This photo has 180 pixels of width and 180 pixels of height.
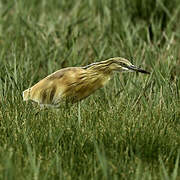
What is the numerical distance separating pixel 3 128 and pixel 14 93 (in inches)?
18.8

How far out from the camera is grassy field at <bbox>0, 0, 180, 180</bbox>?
2299 millimetres

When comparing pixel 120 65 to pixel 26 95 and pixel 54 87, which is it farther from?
pixel 26 95

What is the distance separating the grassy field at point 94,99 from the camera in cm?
230

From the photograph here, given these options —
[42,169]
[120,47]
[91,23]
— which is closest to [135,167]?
[42,169]

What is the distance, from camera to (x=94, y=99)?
314 centimetres

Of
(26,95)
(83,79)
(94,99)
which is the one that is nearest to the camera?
(83,79)

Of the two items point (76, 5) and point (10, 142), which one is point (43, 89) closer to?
point (10, 142)

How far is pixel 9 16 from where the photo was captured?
4.79 meters

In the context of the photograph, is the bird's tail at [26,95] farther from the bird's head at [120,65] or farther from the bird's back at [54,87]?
the bird's head at [120,65]

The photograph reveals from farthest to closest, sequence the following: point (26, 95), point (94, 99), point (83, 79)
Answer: point (94, 99), point (26, 95), point (83, 79)

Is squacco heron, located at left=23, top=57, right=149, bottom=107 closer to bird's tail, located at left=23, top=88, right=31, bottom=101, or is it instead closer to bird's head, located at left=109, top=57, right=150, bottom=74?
bird's head, located at left=109, top=57, right=150, bottom=74

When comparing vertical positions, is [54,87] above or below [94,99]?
above

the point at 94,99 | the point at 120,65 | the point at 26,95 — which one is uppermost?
the point at 120,65

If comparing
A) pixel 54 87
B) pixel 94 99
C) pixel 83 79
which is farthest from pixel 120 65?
pixel 94 99
